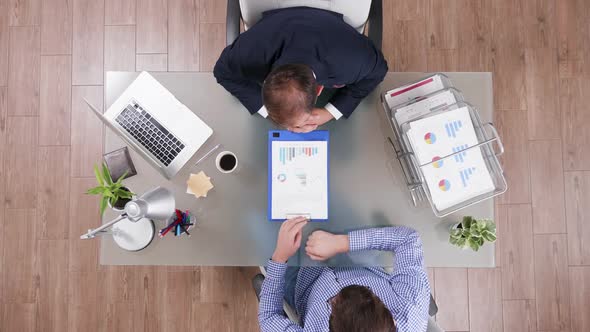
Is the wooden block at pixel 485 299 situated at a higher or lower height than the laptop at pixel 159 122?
lower

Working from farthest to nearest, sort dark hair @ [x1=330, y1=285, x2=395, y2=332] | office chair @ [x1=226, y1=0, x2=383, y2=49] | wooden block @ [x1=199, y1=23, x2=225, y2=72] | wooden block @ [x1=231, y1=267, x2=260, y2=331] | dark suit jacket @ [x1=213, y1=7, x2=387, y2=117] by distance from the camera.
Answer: wooden block @ [x1=199, y1=23, x2=225, y2=72], wooden block @ [x1=231, y1=267, x2=260, y2=331], office chair @ [x1=226, y1=0, x2=383, y2=49], dark suit jacket @ [x1=213, y1=7, x2=387, y2=117], dark hair @ [x1=330, y1=285, x2=395, y2=332]

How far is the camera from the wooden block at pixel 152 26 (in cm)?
225

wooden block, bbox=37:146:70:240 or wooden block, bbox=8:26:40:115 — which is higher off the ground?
wooden block, bbox=8:26:40:115

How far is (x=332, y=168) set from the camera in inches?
54.6

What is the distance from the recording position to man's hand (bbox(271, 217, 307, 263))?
4.20 feet

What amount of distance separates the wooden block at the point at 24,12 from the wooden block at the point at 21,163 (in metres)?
0.55

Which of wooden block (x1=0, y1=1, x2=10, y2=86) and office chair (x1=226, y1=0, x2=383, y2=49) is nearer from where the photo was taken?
office chair (x1=226, y1=0, x2=383, y2=49)

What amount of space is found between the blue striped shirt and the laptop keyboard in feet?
1.71

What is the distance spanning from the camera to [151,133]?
4.52ft

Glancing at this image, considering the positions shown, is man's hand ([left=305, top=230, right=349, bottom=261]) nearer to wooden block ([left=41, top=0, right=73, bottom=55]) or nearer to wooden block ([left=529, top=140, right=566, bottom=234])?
wooden block ([left=529, top=140, right=566, bottom=234])

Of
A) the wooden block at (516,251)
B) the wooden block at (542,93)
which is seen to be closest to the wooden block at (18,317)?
the wooden block at (516,251)

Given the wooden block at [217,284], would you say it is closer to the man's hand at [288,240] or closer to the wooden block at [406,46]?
the man's hand at [288,240]

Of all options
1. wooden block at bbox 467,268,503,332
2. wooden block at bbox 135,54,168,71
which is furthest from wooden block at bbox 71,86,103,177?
wooden block at bbox 467,268,503,332

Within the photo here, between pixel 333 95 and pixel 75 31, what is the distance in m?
1.71
